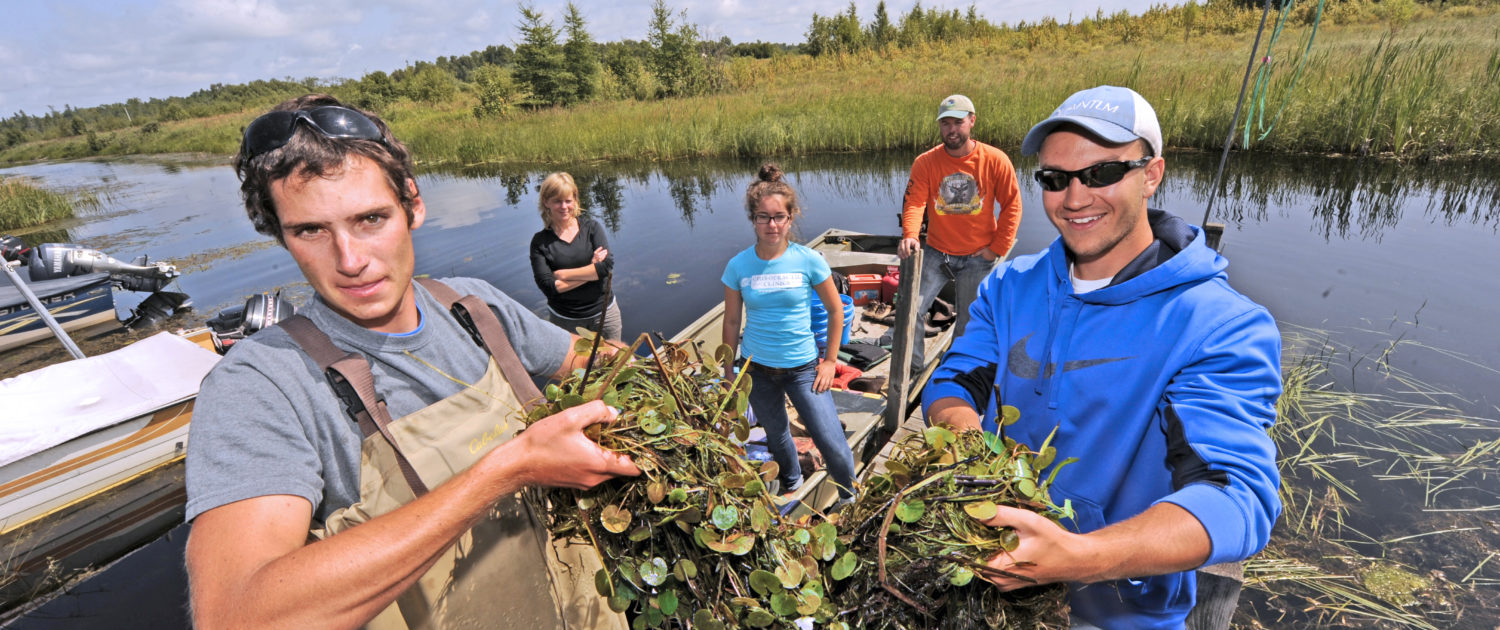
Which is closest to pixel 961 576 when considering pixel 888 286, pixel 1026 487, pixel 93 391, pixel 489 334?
pixel 1026 487

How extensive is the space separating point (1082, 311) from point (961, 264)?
13.5ft

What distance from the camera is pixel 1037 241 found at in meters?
11.1

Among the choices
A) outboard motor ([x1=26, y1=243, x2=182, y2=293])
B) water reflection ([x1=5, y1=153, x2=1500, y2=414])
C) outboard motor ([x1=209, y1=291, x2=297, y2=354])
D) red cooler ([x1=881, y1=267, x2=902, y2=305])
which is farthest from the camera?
outboard motor ([x1=26, y1=243, x2=182, y2=293])

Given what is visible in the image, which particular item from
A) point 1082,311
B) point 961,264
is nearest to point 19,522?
point 1082,311

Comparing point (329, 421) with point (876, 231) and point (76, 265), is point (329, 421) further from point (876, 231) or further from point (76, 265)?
point (76, 265)

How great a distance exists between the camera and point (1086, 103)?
5.68 ft

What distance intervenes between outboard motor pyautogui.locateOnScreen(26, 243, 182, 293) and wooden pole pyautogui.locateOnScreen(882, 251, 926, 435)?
497 inches

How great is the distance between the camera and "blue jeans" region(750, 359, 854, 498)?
3947 mm

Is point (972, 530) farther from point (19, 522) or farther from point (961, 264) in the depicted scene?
point (19, 522)

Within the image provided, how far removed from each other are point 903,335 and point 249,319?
249 inches

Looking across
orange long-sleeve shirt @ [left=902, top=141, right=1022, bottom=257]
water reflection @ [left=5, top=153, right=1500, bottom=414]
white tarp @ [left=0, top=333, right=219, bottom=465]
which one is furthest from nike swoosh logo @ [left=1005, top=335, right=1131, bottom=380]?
water reflection @ [left=5, top=153, right=1500, bottom=414]

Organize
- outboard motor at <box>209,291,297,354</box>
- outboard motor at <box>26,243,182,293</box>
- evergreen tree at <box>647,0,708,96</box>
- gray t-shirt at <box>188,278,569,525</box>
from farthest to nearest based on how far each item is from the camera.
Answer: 1. evergreen tree at <box>647,0,708,96</box>
2. outboard motor at <box>26,243,182,293</box>
3. outboard motor at <box>209,291,297,354</box>
4. gray t-shirt at <box>188,278,569,525</box>

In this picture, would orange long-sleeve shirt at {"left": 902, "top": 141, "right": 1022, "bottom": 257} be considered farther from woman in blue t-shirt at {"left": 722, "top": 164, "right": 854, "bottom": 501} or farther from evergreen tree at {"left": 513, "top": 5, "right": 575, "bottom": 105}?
evergreen tree at {"left": 513, "top": 5, "right": 575, "bottom": 105}

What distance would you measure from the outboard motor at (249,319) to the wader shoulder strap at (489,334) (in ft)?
15.9
